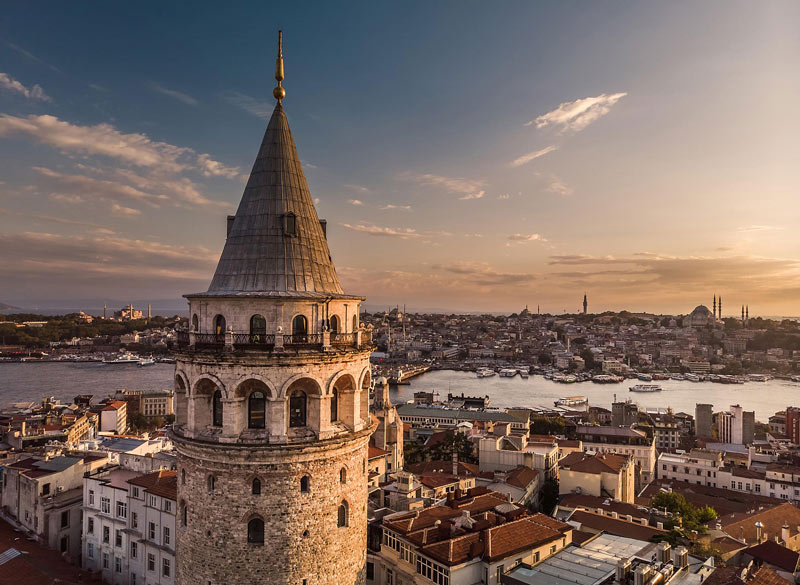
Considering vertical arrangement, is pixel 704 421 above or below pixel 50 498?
below

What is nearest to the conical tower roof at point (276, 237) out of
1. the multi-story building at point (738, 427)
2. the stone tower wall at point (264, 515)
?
the stone tower wall at point (264, 515)

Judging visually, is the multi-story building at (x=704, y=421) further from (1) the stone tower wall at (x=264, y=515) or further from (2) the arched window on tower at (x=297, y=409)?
(2) the arched window on tower at (x=297, y=409)

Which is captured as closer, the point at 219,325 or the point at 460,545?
the point at 219,325

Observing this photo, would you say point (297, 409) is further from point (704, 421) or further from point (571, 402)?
point (571, 402)

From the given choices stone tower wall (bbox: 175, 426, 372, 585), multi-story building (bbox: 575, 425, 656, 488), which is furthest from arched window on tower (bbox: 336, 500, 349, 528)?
multi-story building (bbox: 575, 425, 656, 488)

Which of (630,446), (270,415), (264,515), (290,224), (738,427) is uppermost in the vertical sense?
(290,224)

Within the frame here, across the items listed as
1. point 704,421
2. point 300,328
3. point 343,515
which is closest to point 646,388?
point 704,421

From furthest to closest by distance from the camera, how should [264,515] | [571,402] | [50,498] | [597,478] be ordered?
[571,402] → [597,478] → [50,498] → [264,515]
